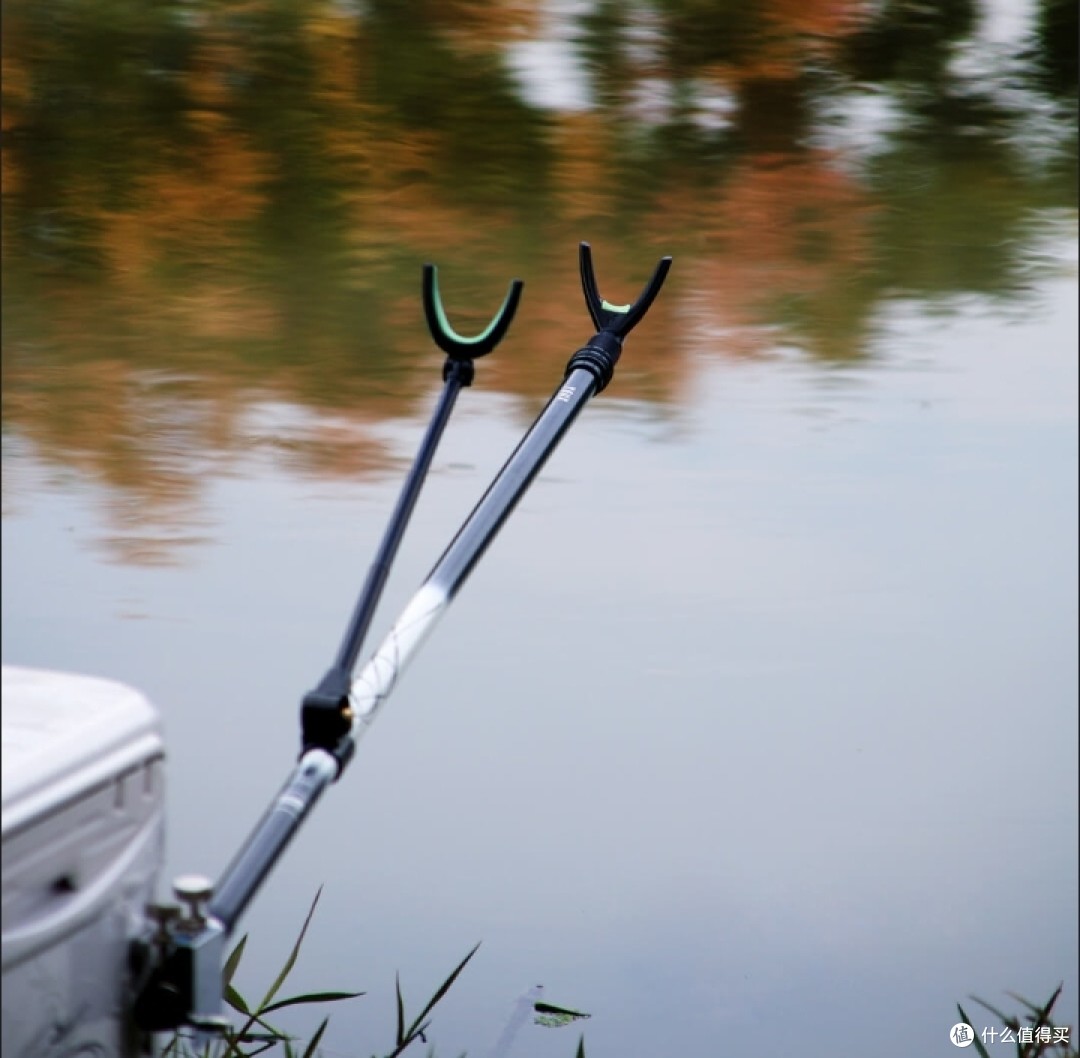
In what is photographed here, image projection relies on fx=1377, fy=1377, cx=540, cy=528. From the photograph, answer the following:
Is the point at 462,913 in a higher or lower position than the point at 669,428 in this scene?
lower

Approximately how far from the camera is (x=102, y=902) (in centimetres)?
107

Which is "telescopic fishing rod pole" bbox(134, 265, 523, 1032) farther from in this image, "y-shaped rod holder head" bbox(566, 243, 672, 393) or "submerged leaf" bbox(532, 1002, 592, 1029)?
"submerged leaf" bbox(532, 1002, 592, 1029)

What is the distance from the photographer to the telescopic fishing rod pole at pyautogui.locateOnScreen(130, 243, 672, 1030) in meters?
1.06

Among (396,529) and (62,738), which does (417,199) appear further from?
(62,738)

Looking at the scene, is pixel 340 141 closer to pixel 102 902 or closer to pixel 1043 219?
pixel 1043 219

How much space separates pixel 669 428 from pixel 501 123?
0.57 metres

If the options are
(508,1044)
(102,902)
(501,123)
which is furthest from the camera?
(501,123)

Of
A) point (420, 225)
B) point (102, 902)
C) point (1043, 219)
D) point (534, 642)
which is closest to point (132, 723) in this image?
point (102, 902)

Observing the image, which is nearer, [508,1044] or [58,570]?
[508,1044]

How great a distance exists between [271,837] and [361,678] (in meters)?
0.20

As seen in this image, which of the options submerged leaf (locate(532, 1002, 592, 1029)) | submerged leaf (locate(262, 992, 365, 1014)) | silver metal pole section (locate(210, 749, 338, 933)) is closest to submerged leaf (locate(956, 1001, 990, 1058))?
submerged leaf (locate(532, 1002, 592, 1029))

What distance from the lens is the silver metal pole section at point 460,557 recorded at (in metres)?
1.28

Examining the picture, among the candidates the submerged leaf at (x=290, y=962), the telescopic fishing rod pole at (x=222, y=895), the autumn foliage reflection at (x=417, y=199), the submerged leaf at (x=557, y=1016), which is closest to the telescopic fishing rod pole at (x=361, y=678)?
the telescopic fishing rod pole at (x=222, y=895)

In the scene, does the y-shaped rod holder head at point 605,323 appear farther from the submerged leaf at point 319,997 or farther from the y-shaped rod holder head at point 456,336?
the submerged leaf at point 319,997
